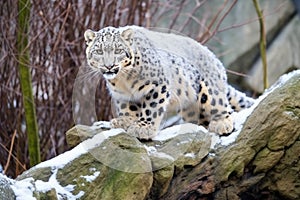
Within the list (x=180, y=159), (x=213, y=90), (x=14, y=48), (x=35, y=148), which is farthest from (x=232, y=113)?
(x=14, y=48)

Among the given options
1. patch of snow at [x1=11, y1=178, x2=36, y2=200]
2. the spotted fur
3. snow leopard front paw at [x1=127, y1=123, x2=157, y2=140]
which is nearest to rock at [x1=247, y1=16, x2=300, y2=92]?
the spotted fur

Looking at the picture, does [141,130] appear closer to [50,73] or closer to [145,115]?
[145,115]

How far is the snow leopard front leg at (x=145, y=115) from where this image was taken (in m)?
2.50

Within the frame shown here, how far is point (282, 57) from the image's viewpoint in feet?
18.1

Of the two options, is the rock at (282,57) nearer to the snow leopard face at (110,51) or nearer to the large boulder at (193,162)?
the large boulder at (193,162)

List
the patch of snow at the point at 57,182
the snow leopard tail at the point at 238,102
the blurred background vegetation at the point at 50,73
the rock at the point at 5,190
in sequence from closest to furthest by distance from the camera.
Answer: the rock at the point at 5,190
the patch of snow at the point at 57,182
the snow leopard tail at the point at 238,102
the blurred background vegetation at the point at 50,73

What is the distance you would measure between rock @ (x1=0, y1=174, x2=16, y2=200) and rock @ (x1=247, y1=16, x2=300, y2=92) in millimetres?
3343

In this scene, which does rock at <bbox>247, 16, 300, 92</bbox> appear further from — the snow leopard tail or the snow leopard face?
the snow leopard face

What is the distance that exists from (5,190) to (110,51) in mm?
528

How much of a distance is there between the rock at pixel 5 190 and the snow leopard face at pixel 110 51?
44cm

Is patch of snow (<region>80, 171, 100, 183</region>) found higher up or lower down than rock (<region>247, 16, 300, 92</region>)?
higher up

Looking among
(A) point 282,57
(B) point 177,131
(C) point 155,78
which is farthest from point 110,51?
(A) point 282,57

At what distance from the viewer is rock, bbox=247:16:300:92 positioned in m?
5.39

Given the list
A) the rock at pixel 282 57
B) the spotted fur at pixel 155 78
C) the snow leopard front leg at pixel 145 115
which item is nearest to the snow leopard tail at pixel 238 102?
the spotted fur at pixel 155 78
